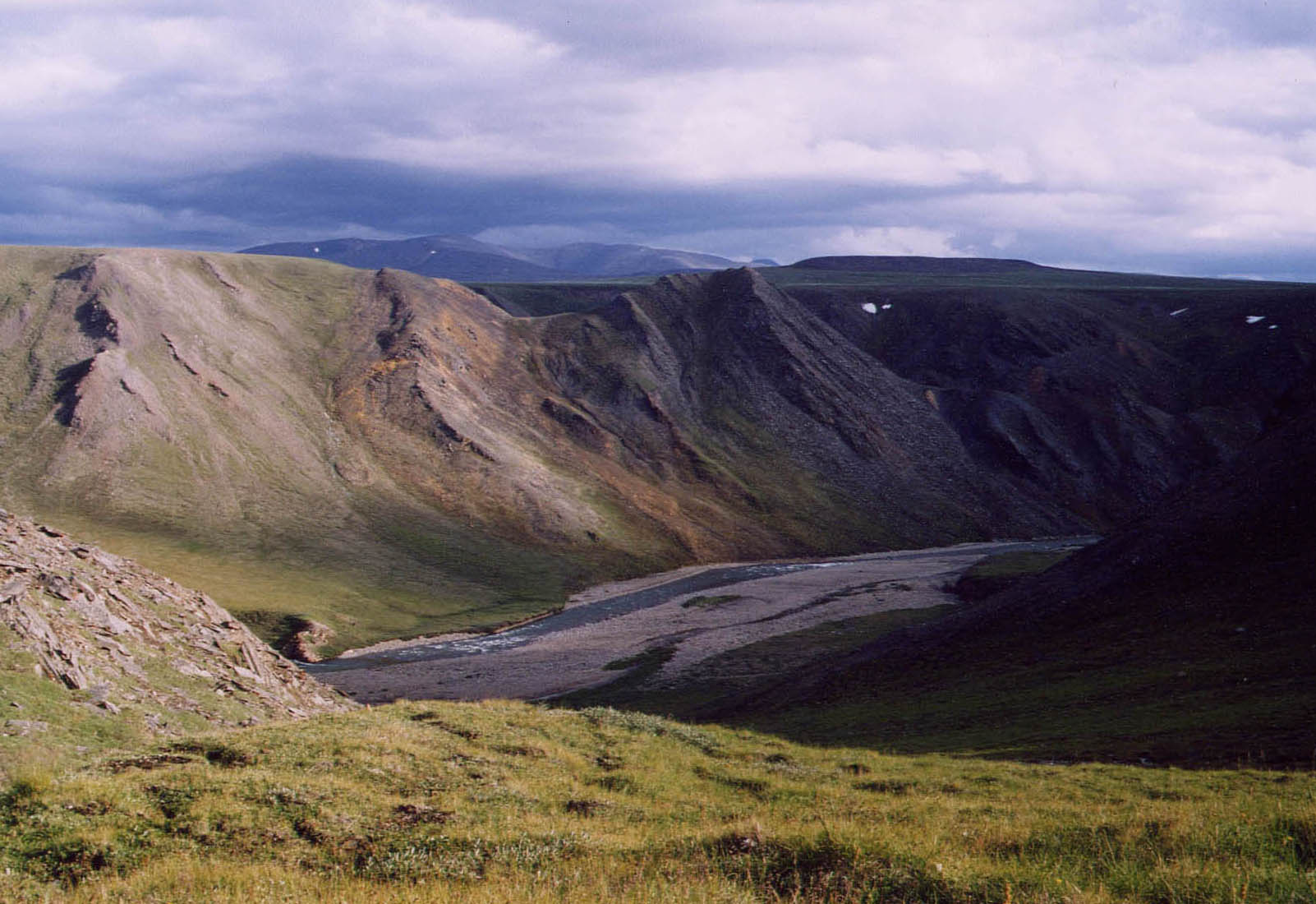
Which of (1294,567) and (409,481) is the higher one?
(1294,567)

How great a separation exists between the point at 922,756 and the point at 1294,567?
23265 millimetres

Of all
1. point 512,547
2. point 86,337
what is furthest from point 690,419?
point 86,337

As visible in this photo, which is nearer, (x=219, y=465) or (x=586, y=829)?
(x=586, y=829)

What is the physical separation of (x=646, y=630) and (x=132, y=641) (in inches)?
2035

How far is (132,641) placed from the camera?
86.1 feet

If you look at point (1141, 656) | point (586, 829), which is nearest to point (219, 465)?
point (1141, 656)

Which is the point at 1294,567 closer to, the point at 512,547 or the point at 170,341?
the point at 512,547

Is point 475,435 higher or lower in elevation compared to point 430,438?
higher

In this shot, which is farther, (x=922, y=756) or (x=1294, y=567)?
(x=1294, y=567)

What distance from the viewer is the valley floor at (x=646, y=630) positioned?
194ft

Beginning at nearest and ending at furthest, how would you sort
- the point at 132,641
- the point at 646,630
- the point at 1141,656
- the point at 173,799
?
the point at 173,799 < the point at 132,641 < the point at 1141,656 < the point at 646,630

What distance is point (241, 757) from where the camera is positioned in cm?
1648

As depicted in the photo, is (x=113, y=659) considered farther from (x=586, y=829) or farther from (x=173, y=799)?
(x=586, y=829)

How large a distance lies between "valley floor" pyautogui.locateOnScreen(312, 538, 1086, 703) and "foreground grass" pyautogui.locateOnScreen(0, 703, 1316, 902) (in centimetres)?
3630
